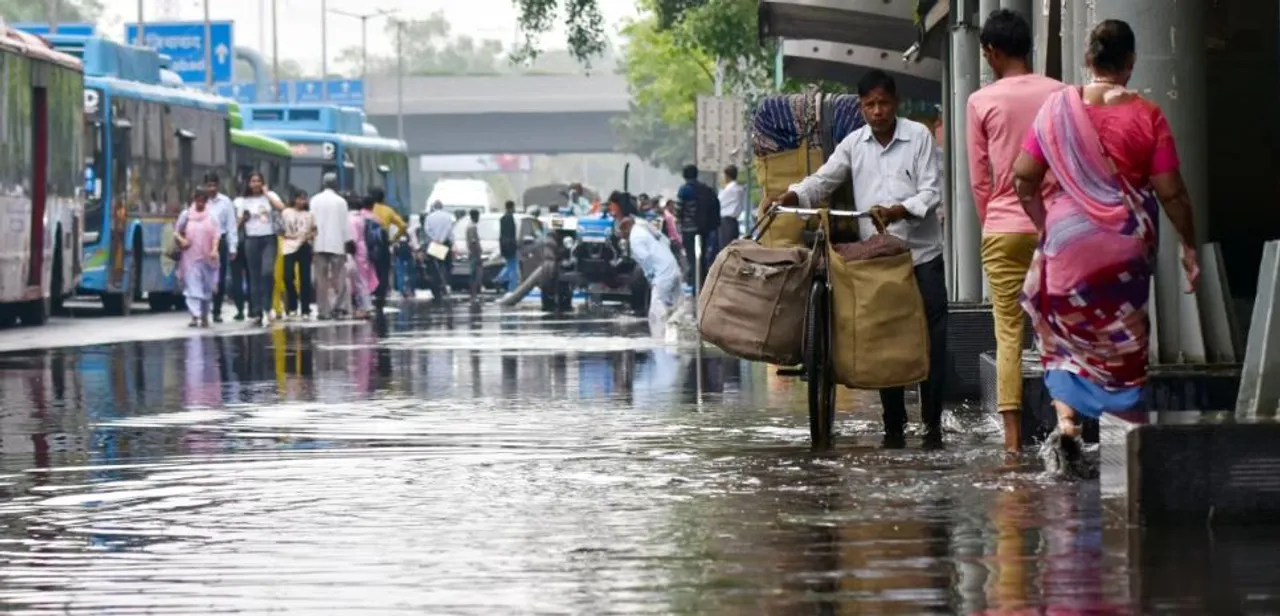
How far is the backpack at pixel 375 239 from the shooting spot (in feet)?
137

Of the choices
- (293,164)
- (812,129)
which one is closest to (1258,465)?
(812,129)

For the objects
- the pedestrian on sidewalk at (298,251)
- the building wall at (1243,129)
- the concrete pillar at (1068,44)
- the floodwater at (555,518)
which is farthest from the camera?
the pedestrian on sidewalk at (298,251)

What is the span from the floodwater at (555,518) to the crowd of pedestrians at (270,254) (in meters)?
16.2

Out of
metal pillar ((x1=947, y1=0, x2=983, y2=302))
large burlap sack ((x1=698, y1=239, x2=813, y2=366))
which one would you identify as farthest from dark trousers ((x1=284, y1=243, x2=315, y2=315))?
large burlap sack ((x1=698, y1=239, x2=813, y2=366))

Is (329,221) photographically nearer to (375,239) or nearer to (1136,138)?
(375,239)

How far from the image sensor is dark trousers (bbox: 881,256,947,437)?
12734 mm

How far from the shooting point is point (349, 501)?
10.5 metres

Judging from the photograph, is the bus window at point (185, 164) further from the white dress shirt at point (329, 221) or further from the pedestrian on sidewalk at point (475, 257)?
the pedestrian on sidewalk at point (475, 257)

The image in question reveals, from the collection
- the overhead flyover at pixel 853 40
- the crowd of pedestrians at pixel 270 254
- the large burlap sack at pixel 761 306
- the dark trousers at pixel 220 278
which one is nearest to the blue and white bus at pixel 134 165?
the crowd of pedestrians at pixel 270 254

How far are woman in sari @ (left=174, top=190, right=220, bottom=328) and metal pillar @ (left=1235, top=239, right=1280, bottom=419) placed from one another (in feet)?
83.2

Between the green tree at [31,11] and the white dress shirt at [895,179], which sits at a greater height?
the green tree at [31,11]

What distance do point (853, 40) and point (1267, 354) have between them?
18568 mm

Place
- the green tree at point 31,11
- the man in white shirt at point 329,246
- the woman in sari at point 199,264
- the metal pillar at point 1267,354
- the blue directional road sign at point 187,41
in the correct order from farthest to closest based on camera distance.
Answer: the green tree at point 31,11, the blue directional road sign at point 187,41, the man in white shirt at point 329,246, the woman in sari at point 199,264, the metal pillar at point 1267,354

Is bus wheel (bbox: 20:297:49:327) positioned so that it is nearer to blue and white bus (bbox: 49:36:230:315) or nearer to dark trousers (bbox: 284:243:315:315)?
blue and white bus (bbox: 49:36:230:315)
